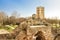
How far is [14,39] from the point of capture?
9.34 m

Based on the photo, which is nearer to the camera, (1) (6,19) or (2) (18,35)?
(2) (18,35)

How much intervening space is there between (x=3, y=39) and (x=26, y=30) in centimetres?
207

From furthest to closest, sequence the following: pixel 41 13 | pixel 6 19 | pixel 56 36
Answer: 1. pixel 6 19
2. pixel 41 13
3. pixel 56 36

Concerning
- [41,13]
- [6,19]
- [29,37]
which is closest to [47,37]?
[29,37]

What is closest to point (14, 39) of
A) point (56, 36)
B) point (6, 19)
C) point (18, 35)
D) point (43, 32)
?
point (18, 35)

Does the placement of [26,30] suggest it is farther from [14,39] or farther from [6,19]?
[6,19]

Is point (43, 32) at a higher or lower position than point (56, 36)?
higher

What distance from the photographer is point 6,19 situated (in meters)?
32.3

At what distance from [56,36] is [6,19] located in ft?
68.9

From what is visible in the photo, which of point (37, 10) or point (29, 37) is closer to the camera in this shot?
point (29, 37)

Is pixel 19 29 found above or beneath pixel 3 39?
above

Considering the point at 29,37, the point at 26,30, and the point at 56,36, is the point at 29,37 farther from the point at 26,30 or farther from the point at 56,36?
the point at 56,36

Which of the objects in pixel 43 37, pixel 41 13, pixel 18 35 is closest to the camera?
pixel 18 35

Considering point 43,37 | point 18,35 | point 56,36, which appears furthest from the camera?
point 56,36
